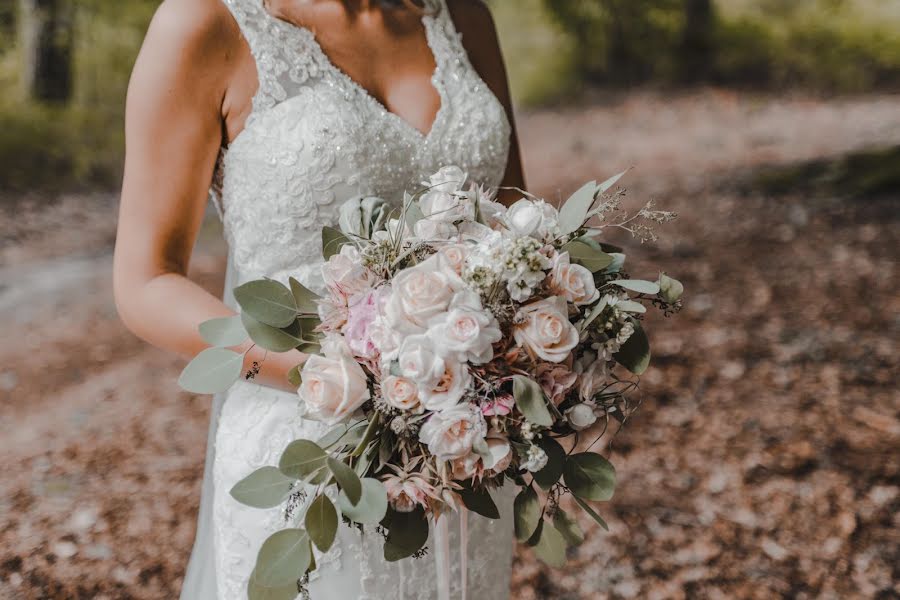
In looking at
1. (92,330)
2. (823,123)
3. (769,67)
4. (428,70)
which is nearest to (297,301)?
(428,70)

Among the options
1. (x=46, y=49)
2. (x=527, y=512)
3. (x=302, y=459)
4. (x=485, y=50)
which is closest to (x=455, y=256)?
(x=302, y=459)

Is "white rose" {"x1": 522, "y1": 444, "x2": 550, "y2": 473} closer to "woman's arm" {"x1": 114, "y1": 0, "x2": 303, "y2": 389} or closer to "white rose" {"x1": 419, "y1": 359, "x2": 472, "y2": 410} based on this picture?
"white rose" {"x1": 419, "y1": 359, "x2": 472, "y2": 410}

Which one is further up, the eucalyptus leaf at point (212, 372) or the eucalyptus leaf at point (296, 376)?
the eucalyptus leaf at point (212, 372)

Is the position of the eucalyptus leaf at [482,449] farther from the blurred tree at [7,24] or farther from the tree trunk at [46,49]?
the blurred tree at [7,24]

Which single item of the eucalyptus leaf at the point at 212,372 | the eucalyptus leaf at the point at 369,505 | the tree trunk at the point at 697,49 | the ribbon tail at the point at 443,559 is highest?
the eucalyptus leaf at the point at 212,372

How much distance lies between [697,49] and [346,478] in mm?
14158

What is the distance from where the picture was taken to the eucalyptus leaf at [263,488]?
133cm

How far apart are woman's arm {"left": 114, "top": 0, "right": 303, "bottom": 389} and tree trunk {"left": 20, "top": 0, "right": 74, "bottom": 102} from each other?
349 inches

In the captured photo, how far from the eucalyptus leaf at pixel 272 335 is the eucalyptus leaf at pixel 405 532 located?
13.1 inches

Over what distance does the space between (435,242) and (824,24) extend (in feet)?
47.8

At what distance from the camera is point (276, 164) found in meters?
1.79

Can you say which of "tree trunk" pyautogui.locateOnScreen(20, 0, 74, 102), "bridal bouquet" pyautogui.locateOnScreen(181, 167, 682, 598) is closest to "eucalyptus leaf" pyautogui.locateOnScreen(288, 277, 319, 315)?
"bridal bouquet" pyautogui.locateOnScreen(181, 167, 682, 598)

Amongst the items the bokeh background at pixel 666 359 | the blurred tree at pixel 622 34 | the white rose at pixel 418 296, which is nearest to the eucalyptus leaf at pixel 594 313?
the white rose at pixel 418 296

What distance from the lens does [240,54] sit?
5.89 ft
